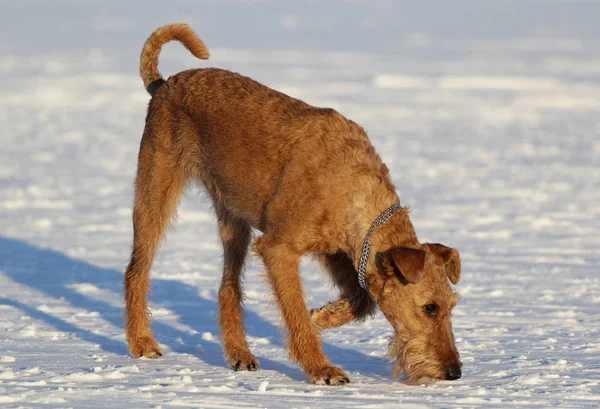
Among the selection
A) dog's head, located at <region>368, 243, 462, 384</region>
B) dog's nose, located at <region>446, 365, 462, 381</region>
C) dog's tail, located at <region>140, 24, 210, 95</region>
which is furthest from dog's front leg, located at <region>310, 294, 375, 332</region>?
dog's tail, located at <region>140, 24, 210, 95</region>

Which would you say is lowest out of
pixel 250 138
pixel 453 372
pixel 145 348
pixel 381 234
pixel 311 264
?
pixel 453 372

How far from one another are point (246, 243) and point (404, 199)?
5.20 meters

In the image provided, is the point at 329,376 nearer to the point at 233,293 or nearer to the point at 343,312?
the point at 343,312

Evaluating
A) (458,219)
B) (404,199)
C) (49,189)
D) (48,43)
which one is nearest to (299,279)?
(458,219)

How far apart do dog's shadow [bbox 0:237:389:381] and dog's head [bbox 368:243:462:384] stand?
1.47ft

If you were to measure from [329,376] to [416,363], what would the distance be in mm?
413

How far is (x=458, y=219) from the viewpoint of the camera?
420 inches

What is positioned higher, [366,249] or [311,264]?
[311,264]

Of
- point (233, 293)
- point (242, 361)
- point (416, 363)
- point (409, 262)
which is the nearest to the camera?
point (409, 262)

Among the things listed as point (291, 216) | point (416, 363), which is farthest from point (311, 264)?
point (416, 363)

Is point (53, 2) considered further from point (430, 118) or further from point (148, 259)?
point (148, 259)

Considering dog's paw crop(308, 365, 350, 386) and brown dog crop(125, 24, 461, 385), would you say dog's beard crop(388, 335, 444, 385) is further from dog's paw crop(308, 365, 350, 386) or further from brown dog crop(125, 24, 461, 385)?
dog's paw crop(308, 365, 350, 386)

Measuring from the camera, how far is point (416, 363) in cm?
518

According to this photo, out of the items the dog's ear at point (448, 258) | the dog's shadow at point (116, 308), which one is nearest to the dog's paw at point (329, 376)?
the dog's shadow at point (116, 308)
